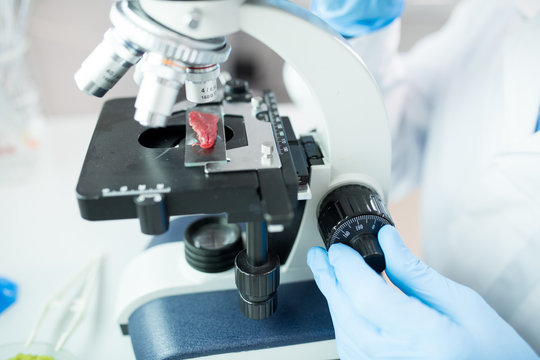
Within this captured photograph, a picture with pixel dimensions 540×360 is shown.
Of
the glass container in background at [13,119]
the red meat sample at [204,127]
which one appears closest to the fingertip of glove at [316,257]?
the red meat sample at [204,127]

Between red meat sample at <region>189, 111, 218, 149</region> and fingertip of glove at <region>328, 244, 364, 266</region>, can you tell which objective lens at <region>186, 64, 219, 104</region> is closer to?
red meat sample at <region>189, 111, 218, 149</region>

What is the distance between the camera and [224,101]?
884 millimetres

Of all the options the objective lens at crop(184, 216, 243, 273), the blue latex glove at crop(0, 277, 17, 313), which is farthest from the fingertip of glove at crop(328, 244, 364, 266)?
the blue latex glove at crop(0, 277, 17, 313)

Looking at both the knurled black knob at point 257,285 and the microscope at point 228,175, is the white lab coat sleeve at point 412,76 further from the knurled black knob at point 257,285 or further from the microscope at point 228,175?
the knurled black knob at point 257,285

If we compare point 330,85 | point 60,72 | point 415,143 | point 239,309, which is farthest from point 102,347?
point 60,72

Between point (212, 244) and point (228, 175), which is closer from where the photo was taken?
point (228, 175)

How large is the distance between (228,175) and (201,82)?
150 millimetres

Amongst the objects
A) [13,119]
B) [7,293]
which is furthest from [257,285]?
[13,119]

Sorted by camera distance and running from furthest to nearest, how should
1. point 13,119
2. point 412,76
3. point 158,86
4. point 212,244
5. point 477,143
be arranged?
point 13,119
point 412,76
point 477,143
point 212,244
point 158,86

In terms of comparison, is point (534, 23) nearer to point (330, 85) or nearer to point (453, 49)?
point (453, 49)

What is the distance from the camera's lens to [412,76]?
1.27 metres

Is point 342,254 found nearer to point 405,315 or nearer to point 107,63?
point 405,315

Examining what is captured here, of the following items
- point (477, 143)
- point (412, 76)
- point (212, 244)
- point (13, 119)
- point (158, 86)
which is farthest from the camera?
point (13, 119)

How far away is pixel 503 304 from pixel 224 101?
70cm
